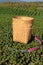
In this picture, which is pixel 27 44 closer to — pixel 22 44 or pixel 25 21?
pixel 22 44

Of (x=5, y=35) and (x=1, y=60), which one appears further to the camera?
(x=5, y=35)

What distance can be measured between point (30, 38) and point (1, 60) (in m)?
1.51

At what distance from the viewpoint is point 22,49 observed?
5.98 meters

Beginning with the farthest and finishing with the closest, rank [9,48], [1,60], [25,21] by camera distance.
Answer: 1. [25,21]
2. [9,48]
3. [1,60]

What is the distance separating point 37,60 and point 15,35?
4.33 feet

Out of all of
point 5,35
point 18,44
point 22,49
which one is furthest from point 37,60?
point 5,35

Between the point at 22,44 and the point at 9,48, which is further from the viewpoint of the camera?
the point at 22,44

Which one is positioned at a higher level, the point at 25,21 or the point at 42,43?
the point at 25,21

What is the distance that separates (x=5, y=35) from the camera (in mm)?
7059

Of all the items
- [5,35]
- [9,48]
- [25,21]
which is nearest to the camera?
[9,48]

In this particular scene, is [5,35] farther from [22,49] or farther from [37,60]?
[37,60]

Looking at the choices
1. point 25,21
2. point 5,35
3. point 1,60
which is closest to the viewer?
point 1,60

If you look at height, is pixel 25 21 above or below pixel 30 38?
above

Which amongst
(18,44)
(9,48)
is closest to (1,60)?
(9,48)
